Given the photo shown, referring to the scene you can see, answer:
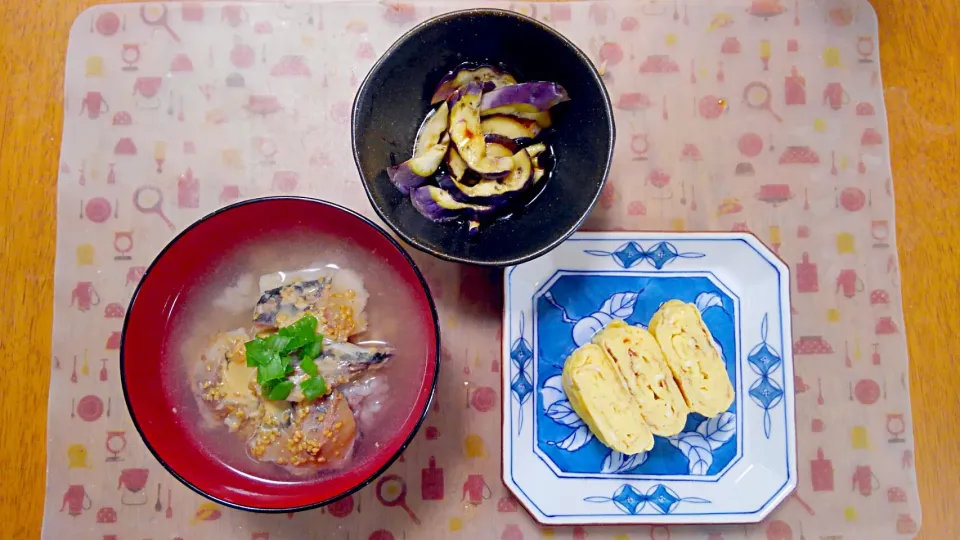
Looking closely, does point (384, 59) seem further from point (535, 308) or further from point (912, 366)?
point (912, 366)

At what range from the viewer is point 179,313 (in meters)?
1.20

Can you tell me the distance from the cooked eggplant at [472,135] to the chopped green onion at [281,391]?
49cm

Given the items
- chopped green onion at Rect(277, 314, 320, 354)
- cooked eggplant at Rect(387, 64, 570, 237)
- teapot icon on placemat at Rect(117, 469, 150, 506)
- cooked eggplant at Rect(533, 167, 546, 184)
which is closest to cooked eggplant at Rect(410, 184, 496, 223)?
cooked eggplant at Rect(387, 64, 570, 237)

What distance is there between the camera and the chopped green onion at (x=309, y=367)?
111cm

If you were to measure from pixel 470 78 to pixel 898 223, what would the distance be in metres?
0.99

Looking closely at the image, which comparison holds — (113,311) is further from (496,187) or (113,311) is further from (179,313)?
(496,187)

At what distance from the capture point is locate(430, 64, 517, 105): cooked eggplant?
4.00 feet

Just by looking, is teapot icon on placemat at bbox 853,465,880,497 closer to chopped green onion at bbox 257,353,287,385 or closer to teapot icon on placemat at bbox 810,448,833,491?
teapot icon on placemat at bbox 810,448,833,491

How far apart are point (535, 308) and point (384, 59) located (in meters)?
0.56

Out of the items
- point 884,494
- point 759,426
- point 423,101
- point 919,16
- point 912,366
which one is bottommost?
point 884,494

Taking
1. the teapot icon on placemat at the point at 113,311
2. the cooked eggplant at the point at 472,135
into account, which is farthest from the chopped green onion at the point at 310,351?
Result: the teapot icon on placemat at the point at 113,311

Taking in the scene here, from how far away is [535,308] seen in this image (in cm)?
135

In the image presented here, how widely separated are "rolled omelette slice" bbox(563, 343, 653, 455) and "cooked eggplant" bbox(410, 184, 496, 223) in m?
0.34

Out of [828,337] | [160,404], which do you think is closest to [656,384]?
[828,337]
